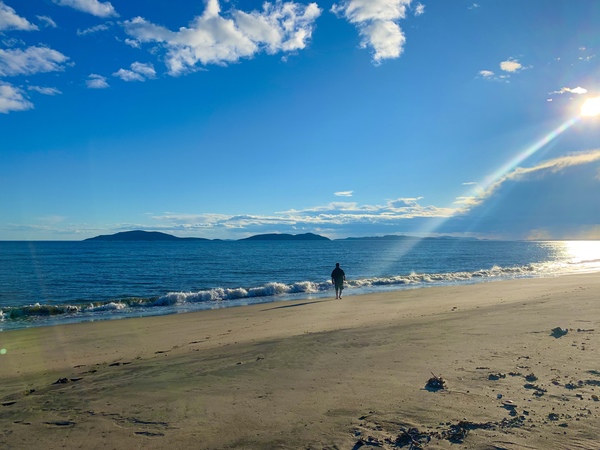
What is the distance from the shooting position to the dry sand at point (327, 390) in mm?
5176

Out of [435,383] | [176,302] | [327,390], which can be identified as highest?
[435,383]

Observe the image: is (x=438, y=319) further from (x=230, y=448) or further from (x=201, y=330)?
(x=230, y=448)

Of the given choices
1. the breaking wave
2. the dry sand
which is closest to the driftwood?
the dry sand

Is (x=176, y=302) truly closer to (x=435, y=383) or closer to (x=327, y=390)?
(x=327, y=390)

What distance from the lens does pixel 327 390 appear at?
6836 millimetres

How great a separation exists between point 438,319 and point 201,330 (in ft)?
28.0

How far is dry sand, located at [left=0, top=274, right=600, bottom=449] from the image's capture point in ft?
17.0

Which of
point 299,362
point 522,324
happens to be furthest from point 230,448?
point 522,324

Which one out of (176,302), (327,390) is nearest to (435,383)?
(327,390)

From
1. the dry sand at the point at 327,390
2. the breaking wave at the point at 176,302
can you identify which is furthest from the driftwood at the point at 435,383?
the breaking wave at the point at 176,302

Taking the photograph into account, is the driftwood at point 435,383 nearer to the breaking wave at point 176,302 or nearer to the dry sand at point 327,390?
the dry sand at point 327,390

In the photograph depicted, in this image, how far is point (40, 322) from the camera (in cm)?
2009

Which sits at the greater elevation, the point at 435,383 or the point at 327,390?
the point at 435,383

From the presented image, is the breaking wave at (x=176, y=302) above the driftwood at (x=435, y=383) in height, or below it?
below
